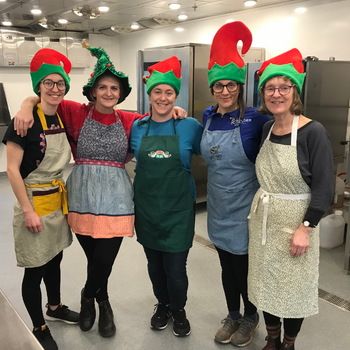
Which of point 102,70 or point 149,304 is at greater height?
point 102,70

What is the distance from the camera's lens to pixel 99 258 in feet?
6.01

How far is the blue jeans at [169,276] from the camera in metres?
1.88

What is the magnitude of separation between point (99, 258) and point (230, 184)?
0.76 metres

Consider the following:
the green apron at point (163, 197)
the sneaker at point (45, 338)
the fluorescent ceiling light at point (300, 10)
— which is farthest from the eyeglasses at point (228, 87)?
the fluorescent ceiling light at point (300, 10)

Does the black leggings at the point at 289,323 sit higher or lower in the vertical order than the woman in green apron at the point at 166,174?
lower

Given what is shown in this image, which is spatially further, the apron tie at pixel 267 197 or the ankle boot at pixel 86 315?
the ankle boot at pixel 86 315

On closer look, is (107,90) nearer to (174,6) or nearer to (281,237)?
(281,237)

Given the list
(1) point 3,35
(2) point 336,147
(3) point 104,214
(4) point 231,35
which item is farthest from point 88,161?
(1) point 3,35

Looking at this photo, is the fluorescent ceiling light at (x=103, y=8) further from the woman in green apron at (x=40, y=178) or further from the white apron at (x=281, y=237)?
the white apron at (x=281, y=237)

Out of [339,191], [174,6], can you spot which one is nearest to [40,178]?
[339,191]

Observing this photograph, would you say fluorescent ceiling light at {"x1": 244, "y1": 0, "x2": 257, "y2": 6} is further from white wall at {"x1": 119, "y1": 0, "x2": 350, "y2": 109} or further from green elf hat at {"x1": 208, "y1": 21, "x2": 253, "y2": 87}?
green elf hat at {"x1": 208, "y1": 21, "x2": 253, "y2": 87}

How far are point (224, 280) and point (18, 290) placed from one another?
4.90 ft

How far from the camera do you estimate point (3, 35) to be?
5.57m

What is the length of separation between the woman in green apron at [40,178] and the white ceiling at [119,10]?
2.58 metres
